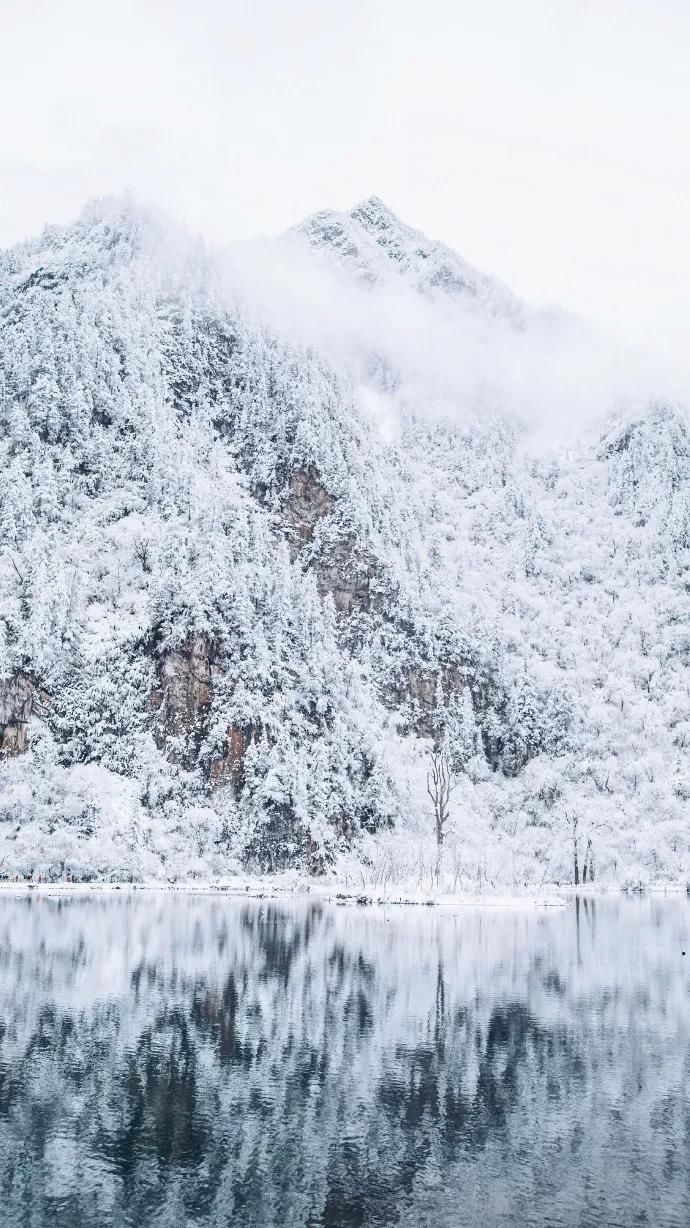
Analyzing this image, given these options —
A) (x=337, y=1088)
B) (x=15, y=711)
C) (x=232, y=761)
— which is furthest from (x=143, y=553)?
(x=337, y=1088)

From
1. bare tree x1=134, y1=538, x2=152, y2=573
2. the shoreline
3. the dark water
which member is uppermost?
bare tree x1=134, y1=538, x2=152, y2=573

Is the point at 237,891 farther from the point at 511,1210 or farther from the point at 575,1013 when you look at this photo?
the point at 511,1210

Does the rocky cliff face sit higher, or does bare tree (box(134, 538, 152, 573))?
bare tree (box(134, 538, 152, 573))

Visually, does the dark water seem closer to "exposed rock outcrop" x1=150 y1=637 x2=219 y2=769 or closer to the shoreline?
the shoreline

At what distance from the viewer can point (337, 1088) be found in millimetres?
30391

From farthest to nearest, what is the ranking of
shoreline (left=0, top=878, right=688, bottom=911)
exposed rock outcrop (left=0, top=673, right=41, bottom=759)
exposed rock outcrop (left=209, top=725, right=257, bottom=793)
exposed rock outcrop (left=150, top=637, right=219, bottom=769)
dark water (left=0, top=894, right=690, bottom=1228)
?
1. exposed rock outcrop (left=150, top=637, right=219, bottom=769)
2. exposed rock outcrop (left=209, top=725, right=257, bottom=793)
3. exposed rock outcrop (left=0, top=673, right=41, bottom=759)
4. shoreline (left=0, top=878, right=688, bottom=911)
5. dark water (left=0, top=894, right=690, bottom=1228)

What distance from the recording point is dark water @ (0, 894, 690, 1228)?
72.6 feet

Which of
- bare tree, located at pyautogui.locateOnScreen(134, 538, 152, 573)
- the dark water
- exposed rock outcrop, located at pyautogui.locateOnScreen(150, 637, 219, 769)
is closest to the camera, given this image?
the dark water

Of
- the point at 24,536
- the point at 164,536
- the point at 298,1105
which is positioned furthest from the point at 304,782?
the point at 298,1105

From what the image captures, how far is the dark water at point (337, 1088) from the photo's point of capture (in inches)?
871

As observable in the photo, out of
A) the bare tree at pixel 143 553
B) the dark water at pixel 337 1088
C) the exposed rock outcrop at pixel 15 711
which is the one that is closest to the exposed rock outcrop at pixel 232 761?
the exposed rock outcrop at pixel 15 711

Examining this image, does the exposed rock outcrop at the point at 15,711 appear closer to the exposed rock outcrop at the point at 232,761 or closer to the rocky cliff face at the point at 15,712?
the rocky cliff face at the point at 15,712

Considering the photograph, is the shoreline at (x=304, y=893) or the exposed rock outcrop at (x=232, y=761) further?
the exposed rock outcrop at (x=232, y=761)

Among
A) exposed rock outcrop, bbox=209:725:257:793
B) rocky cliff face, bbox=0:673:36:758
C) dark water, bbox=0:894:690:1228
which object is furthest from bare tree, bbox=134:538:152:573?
dark water, bbox=0:894:690:1228
